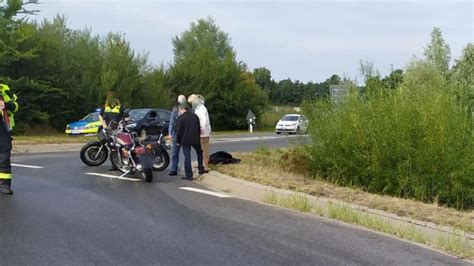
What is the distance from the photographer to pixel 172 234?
7.11 meters

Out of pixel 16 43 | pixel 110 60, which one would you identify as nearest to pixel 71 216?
pixel 16 43

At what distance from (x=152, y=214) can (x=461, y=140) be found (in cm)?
581

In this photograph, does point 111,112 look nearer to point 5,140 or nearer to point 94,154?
point 94,154

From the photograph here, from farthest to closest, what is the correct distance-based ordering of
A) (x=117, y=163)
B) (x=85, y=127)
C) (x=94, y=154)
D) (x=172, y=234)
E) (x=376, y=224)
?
(x=85, y=127) → (x=94, y=154) → (x=117, y=163) → (x=376, y=224) → (x=172, y=234)

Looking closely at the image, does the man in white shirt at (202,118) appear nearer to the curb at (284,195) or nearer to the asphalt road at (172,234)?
the curb at (284,195)

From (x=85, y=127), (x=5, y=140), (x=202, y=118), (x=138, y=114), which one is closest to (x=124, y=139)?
(x=202, y=118)

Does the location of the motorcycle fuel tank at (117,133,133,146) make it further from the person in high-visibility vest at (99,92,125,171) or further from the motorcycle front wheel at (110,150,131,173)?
the person in high-visibility vest at (99,92,125,171)

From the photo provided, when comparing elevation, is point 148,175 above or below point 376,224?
above

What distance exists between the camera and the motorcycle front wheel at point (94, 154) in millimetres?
14164

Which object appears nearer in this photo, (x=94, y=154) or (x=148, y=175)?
(x=148, y=175)

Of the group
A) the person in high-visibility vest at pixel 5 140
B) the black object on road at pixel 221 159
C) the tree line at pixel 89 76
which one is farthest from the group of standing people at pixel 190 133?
the tree line at pixel 89 76

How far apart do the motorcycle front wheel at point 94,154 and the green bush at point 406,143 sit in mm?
5569

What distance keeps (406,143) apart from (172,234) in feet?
17.8

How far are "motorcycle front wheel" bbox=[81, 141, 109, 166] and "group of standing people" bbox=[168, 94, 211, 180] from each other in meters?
2.04
